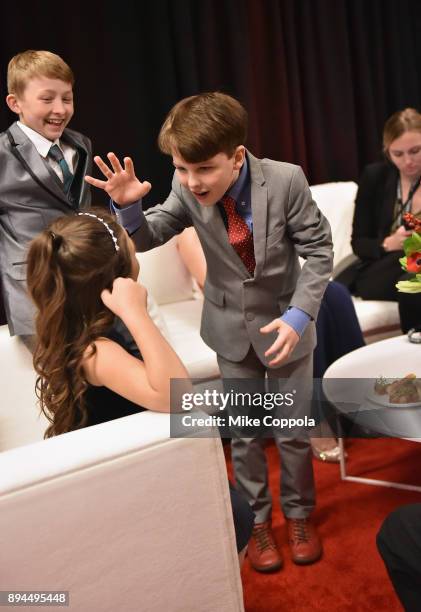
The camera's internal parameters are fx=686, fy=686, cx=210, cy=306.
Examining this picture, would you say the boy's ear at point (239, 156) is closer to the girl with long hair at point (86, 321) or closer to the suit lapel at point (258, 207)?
the suit lapel at point (258, 207)

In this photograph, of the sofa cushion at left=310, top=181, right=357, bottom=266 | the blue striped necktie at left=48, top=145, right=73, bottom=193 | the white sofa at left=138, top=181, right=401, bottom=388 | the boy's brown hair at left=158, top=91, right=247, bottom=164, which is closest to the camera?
the boy's brown hair at left=158, top=91, right=247, bottom=164

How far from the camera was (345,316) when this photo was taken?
8.87ft

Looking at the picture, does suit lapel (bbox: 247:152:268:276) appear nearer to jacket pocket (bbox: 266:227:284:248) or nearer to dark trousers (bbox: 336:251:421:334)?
jacket pocket (bbox: 266:227:284:248)

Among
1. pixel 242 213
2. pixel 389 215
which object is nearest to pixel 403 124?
pixel 389 215

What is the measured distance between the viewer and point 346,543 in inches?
80.2

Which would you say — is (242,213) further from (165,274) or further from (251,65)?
(251,65)

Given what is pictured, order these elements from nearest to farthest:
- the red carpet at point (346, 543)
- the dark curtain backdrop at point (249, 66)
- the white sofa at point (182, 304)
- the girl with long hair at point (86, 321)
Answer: the girl with long hair at point (86, 321) → the red carpet at point (346, 543) → the white sofa at point (182, 304) → the dark curtain backdrop at point (249, 66)

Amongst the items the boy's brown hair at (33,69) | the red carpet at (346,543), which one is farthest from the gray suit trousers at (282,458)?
the boy's brown hair at (33,69)

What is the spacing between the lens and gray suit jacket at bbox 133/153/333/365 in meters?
1.73

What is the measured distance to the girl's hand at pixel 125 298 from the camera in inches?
57.7

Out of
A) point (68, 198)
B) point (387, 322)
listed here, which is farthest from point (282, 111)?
point (68, 198)

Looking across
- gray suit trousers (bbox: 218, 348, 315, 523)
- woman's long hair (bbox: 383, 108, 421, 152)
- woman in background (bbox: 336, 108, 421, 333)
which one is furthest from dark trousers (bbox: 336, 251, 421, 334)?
gray suit trousers (bbox: 218, 348, 315, 523)

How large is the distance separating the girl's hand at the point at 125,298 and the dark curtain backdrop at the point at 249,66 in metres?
1.77

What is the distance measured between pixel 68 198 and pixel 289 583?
130 centimetres
